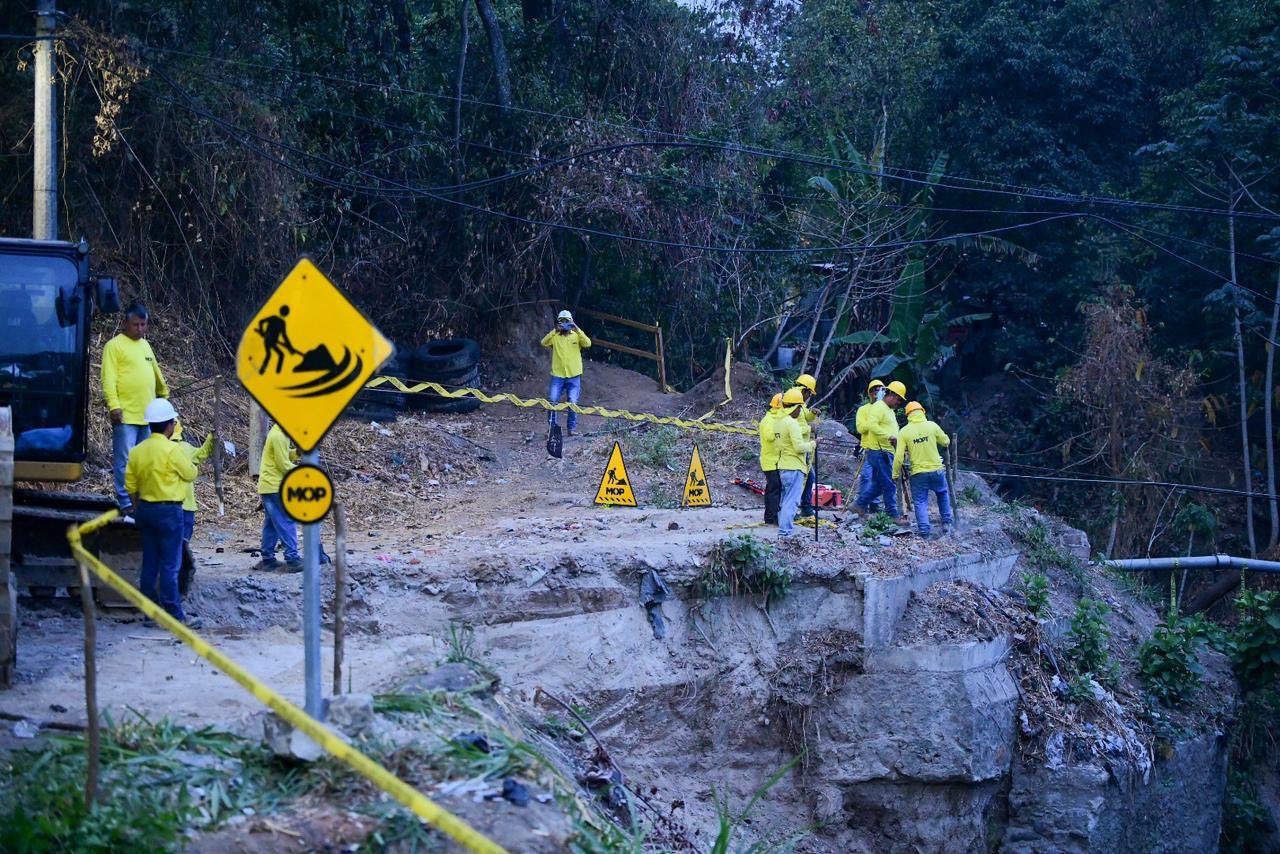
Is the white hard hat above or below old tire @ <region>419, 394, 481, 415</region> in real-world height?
above

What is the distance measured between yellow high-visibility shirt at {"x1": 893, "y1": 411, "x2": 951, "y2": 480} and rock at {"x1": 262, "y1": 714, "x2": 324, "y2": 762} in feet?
30.7

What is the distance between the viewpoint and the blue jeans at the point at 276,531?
37.3 ft

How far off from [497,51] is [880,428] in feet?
35.8

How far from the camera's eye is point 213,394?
1772 centimetres

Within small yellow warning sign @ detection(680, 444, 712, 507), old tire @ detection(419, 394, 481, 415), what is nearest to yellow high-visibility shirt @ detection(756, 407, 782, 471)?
small yellow warning sign @ detection(680, 444, 712, 507)

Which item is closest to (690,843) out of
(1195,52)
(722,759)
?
(722,759)

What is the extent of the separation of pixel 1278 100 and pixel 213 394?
809 inches

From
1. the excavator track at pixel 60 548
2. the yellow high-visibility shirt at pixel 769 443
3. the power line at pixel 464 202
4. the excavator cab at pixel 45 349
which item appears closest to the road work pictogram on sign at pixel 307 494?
the excavator track at pixel 60 548

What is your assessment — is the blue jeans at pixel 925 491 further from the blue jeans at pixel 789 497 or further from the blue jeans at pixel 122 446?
the blue jeans at pixel 122 446

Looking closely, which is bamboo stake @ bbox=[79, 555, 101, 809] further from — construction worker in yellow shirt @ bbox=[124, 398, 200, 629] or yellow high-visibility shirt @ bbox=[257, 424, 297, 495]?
yellow high-visibility shirt @ bbox=[257, 424, 297, 495]

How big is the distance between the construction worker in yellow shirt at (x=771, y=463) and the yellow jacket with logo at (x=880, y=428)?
1.22 meters

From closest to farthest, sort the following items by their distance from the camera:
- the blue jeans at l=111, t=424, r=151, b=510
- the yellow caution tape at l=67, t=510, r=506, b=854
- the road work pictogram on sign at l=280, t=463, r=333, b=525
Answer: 1. the yellow caution tape at l=67, t=510, r=506, b=854
2. the road work pictogram on sign at l=280, t=463, r=333, b=525
3. the blue jeans at l=111, t=424, r=151, b=510

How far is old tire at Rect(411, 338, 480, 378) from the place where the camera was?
21062mm

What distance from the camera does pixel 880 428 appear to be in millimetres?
15094
